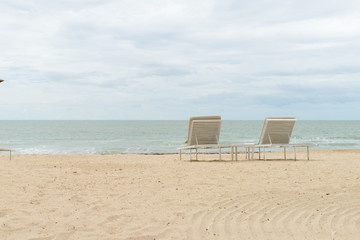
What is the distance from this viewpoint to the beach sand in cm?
361

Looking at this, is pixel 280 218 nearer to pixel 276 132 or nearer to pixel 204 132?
pixel 204 132

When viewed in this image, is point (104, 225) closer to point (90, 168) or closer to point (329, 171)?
point (90, 168)

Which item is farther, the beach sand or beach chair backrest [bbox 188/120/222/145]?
beach chair backrest [bbox 188/120/222/145]

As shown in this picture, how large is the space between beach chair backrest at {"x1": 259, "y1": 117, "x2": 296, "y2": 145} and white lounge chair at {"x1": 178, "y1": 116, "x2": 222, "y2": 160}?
1.19 m

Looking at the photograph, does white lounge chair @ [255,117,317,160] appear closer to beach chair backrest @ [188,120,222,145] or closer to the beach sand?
beach chair backrest @ [188,120,222,145]

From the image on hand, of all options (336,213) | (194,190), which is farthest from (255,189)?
(336,213)

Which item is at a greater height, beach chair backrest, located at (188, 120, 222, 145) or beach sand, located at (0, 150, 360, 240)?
beach chair backrest, located at (188, 120, 222, 145)

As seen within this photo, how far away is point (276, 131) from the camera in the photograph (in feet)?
32.6

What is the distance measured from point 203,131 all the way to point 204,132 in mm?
45

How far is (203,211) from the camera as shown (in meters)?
4.31

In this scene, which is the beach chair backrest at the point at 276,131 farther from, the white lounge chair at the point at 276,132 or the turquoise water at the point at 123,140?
the turquoise water at the point at 123,140

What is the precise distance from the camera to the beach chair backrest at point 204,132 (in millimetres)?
9703

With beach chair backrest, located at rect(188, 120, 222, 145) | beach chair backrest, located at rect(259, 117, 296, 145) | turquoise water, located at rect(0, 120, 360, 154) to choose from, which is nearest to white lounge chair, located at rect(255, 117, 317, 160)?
beach chair backrest, located at rect(259, 117, 296, 145)

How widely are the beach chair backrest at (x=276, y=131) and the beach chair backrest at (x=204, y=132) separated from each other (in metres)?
1.19
